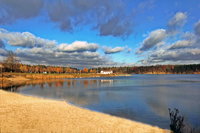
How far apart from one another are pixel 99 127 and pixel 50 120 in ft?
13.3

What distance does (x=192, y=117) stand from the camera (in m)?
17.6

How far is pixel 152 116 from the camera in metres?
18.1

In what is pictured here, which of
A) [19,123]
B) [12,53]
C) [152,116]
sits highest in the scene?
[12,53]

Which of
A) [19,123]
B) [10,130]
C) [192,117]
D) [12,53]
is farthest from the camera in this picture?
[12,53]

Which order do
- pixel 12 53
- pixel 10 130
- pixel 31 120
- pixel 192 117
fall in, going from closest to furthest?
pixel 10 130, pixel 31 120, pixel 192 117, pixel 12 53

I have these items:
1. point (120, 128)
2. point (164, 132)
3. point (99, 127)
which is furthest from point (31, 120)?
point (164, 132)

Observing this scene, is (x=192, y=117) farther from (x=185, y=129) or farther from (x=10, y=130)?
(x=10, y=130)

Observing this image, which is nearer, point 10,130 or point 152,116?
point 10,130

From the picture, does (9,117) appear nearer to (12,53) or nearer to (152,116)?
(152,116)

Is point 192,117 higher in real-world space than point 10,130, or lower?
lower

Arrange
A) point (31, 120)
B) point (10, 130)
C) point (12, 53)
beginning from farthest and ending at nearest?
point (12, 53) < point (31, 120) < point (10, 130)

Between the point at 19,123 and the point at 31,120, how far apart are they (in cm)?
115

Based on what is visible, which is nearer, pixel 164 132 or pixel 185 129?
pixel 164 132

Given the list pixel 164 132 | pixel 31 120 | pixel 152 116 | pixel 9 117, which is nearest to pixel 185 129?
pixel 164 132
